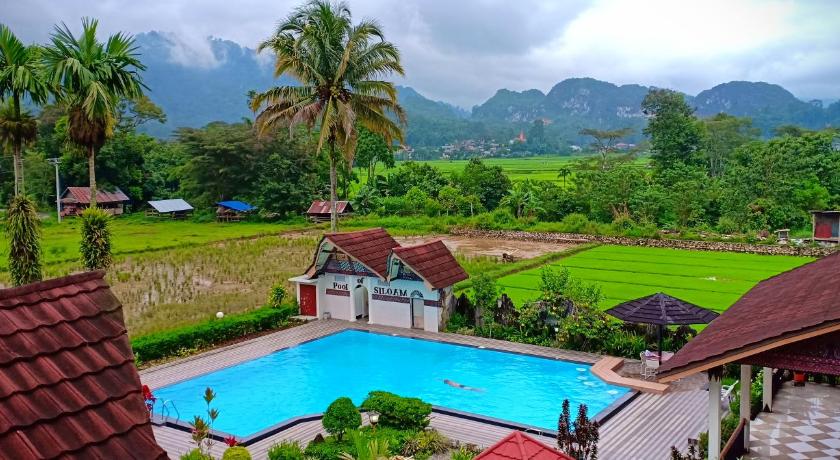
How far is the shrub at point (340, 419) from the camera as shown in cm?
1207

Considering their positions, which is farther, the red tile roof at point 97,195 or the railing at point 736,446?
the red tile roof at point 97,195

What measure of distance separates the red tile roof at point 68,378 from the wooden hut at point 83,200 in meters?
52.1

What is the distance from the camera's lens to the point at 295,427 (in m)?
13.5

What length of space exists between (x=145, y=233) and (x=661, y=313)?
37.1 m

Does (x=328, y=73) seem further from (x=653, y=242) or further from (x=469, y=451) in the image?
(x=653, y=242)

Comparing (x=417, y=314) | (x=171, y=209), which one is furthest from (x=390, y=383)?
(x=171, y=209)

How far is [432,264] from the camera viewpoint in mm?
20906

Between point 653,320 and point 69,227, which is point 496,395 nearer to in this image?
point 653,320

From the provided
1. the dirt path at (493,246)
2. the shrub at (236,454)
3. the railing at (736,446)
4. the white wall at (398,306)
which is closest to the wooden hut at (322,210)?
the dirt path at (493,246)

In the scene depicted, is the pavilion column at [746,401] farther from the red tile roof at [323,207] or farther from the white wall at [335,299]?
the red tile roof at [323,207]

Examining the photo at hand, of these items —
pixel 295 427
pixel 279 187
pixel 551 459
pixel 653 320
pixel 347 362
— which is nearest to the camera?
pixel 551 459

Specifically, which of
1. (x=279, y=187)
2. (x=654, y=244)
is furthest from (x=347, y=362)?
Answer: (x=279, y=187)

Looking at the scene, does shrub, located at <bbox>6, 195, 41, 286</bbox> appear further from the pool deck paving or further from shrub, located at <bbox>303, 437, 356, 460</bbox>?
shrub, located at <bbox>303, 437, 356, 460</bbox>

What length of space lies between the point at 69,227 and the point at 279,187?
14.5 meters
